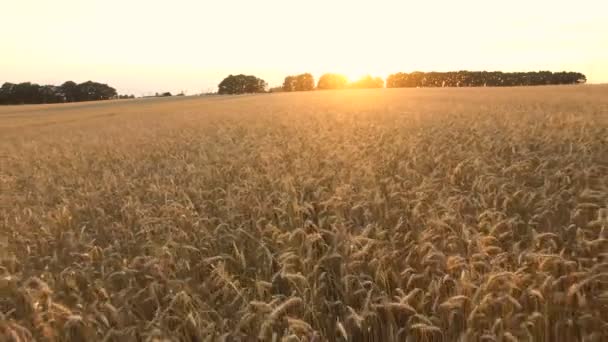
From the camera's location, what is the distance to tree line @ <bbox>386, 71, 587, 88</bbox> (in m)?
A: 66.2

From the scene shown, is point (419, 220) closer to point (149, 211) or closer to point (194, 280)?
point (194, 280)

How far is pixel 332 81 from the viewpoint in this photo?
9000 cm

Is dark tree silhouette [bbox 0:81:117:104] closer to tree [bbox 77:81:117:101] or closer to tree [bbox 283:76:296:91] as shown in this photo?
tree [bbox 77:81:117:101]

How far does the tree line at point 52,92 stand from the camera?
78062mm

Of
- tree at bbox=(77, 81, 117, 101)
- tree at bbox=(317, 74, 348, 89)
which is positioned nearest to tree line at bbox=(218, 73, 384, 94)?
tree at bbox=(317, 74, 348, 89)

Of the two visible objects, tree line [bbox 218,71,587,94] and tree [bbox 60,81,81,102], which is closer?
tree line [bbox 218,71,587,94]

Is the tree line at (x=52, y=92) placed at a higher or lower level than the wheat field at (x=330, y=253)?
higher

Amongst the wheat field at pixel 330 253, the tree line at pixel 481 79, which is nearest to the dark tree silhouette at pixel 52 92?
the tree line at pixel 481 79

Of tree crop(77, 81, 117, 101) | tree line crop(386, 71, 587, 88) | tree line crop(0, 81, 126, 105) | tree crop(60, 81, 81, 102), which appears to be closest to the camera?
tree line crop(386, 71, 587, 88)

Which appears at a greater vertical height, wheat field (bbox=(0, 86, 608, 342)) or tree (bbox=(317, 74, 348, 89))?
tree (bbox=(317, 74, 348, 89))

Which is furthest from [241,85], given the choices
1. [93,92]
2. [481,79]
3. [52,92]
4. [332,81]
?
[481,79]

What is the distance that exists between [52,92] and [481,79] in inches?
2634

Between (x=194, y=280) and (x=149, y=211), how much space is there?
6.62 feet

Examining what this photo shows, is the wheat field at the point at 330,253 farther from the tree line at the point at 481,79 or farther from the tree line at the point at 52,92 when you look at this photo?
the tree line at the point at 52,92
